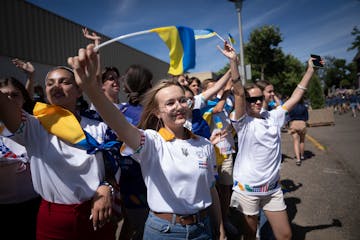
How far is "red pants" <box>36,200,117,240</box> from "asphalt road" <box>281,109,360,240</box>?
2827mm

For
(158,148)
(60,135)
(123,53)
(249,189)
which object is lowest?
(249,189)

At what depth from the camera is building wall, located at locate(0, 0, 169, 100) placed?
24.8 ft

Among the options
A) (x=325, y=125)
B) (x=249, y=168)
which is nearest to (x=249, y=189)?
(x=249, y=168)

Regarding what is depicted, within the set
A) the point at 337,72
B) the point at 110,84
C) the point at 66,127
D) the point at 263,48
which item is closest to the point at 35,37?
the point at 110,84

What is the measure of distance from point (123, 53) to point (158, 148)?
13.0 metres

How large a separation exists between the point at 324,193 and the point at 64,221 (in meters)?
4.62

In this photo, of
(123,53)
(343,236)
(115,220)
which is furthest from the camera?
(123,53)

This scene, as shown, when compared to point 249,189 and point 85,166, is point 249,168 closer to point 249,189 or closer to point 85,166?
point 249,189

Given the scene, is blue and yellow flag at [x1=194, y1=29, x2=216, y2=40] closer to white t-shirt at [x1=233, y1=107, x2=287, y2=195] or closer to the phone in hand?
white t-shirt at [x1=233, y1=107, x2=287, y2=195]

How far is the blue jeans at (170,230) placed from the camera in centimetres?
170

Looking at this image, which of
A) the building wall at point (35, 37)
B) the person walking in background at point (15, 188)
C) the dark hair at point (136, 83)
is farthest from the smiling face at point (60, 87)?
the building wall at point (35, 37)

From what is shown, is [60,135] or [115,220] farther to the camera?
[115,220]

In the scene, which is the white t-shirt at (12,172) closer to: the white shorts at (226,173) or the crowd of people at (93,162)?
the crowd of people at (93,162)

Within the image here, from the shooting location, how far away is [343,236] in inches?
125
